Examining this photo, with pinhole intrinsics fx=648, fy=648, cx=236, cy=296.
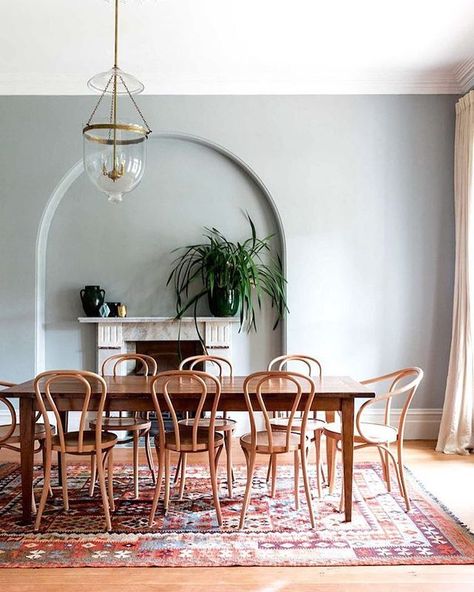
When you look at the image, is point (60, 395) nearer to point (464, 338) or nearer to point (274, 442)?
point (274, 442)

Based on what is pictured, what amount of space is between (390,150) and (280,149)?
3.29ft

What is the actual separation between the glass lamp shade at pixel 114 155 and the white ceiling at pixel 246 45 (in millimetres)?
1233

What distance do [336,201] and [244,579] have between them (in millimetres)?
3772

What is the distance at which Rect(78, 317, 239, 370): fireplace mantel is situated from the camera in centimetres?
588

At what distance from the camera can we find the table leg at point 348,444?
3721 millimetres

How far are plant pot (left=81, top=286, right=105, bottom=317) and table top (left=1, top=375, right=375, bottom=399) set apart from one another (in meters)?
1.55

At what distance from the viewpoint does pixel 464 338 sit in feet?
17.8

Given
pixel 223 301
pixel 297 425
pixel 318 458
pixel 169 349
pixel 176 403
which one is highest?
pixel 223 301

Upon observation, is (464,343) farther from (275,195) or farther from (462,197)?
(275,195)

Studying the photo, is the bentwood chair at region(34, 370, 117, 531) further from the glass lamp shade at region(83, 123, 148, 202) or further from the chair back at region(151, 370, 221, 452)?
the glass lamp shade at region(83, 123, 148, 202)

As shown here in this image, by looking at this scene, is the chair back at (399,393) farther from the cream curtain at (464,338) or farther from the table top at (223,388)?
the cream curtain at (464,338)

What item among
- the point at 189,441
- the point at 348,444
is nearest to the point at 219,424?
the point at 189,441

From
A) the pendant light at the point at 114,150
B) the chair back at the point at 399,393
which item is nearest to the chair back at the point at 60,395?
the pendant light at the point at 114,150

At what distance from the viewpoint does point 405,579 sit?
2.93m
